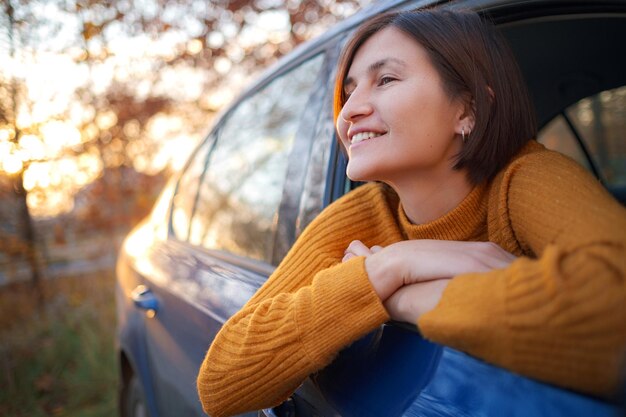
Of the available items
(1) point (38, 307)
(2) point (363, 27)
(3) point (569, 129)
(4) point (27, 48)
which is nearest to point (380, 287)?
(2) point (363, 27)

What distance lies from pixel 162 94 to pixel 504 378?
6.95 m

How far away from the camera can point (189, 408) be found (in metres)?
1.92

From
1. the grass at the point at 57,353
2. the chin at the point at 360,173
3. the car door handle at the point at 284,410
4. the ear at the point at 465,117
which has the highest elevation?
the ear at the point at 465,117

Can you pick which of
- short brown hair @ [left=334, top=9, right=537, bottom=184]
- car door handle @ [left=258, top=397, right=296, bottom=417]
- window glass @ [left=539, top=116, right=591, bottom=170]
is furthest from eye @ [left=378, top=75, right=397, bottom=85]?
window glass @ [left=539, top=116, right=591, bottom=170]

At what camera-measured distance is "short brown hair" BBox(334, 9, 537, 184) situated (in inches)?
54.7

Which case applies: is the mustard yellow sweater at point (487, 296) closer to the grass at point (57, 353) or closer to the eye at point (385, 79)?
the eye at point (385, 79)

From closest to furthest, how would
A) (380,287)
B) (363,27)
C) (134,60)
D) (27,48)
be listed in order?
1. (380,287)
2. (363,27)
3. (27,48)
4. (134,60)

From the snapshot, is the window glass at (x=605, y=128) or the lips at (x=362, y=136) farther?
the window glass at (x=605, y=128)

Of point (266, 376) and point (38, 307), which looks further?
point (38, 307)

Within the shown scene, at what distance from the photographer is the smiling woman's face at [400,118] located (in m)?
1.37

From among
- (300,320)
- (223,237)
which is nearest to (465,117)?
(300,320)

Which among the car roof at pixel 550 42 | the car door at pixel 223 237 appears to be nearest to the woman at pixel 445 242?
the car roof at pixel 550 42

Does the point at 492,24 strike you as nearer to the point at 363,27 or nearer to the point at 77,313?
the point at 363,27

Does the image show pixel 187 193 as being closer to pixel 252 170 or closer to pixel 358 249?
pixel 252 170
